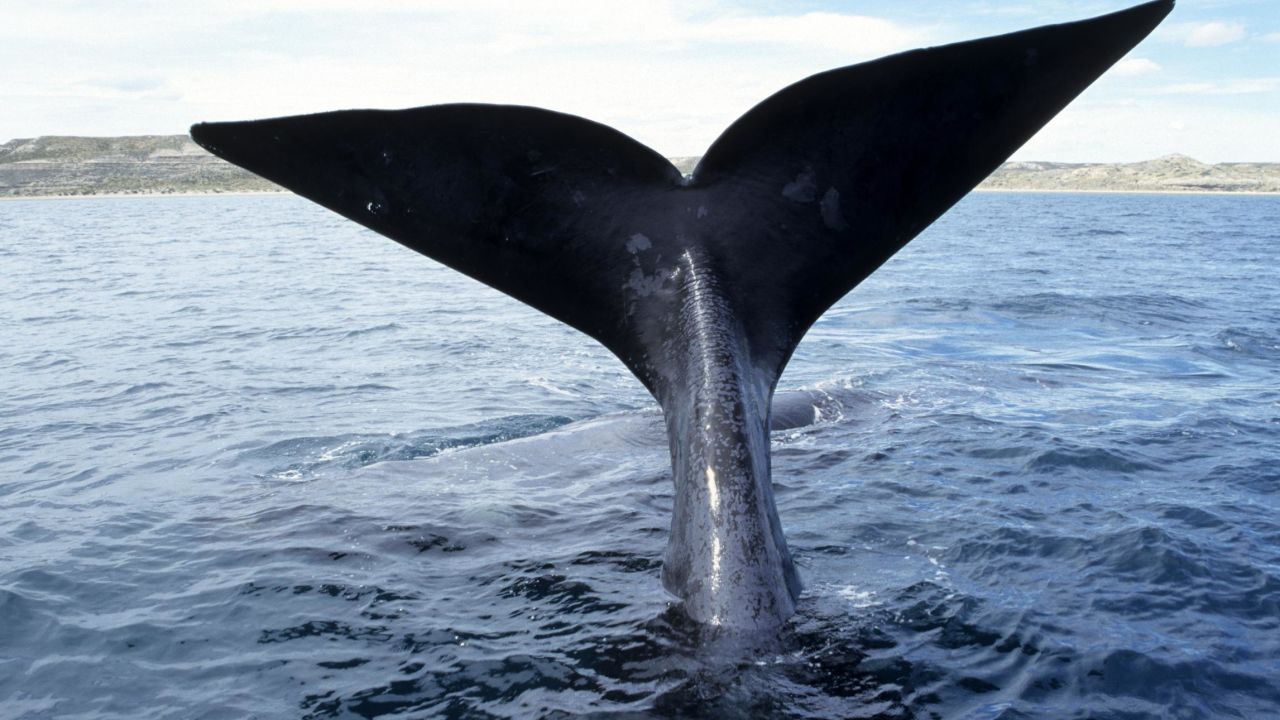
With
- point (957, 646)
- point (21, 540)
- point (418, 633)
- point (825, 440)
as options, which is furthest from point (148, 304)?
point (957, 646)

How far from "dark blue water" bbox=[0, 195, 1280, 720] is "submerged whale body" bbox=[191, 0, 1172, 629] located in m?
Result: 0.81

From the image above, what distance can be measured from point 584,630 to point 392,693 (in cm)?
97

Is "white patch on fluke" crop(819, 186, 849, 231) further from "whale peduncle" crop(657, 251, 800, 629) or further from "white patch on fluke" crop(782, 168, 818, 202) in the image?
"whale peduncle" crop(657, 251, 800, 629)

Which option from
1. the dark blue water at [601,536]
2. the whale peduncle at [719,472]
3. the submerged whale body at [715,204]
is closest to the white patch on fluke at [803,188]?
the submerged whale body at [715,204]

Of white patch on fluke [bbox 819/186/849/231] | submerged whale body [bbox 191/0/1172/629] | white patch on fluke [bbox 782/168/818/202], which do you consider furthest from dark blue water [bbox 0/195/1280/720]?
white patch on fluke [bbox 782/168/818/202]

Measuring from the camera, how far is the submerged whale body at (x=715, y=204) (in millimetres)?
3854

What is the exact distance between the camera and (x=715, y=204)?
15.4 feet

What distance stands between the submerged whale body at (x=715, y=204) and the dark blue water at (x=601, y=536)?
81 centimetres

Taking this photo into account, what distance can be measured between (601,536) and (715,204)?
2681mm

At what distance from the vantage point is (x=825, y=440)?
9133mm

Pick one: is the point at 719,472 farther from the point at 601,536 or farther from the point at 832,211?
the point at 601,536

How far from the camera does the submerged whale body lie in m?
3.85

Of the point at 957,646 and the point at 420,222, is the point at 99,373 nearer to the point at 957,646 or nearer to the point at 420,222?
the point at 420,222

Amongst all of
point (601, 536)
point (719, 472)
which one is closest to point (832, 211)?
point (719, 472)
